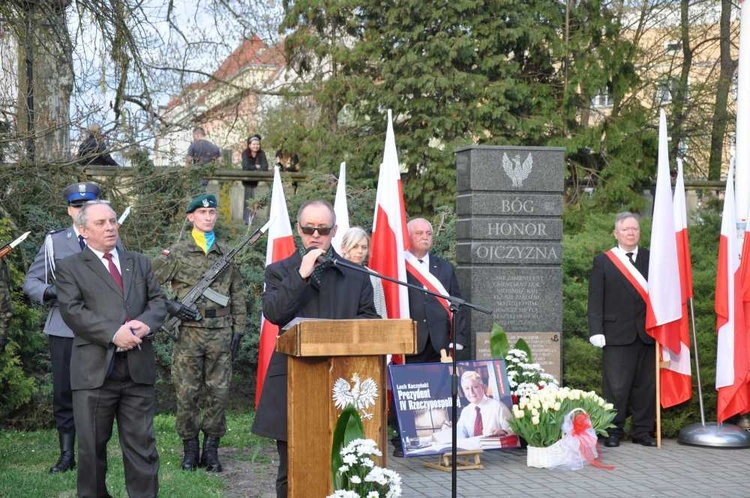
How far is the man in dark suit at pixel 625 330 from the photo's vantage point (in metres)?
9.89

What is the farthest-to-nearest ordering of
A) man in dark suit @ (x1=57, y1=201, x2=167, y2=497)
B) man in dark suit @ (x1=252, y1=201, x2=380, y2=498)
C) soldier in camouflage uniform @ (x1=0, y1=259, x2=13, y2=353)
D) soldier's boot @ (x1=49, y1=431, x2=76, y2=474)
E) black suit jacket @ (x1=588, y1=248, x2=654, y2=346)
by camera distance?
black suit jacket @ (x1=588, y1=248, x2=654, y2=346), soldier's boot @ (x1=49, y1=431, x2=76, y2=474), soldier in camouflage uniform @ (x1=0, y1=259, x2=13, y2=353), man in dark suit @ (x1=57, y1=201, x2=167, y2=497), man in dark suit @ (x1=252, y1=201, x2=380, y2=498)

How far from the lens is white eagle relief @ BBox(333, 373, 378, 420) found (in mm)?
5465

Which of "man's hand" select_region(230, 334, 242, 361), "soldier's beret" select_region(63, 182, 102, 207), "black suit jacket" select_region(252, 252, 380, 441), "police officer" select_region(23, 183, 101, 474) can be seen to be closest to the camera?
"black suit jacket" select_region(252, 252, 380, 441)

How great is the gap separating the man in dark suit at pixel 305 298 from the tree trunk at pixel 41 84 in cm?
680

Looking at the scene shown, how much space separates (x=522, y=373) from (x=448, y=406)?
1.03m

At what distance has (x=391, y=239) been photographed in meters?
9.74

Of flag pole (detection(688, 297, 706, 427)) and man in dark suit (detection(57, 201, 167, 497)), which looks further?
flag pole (detection(688, 297, 706, 427))

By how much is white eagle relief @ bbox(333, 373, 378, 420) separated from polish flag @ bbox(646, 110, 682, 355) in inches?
191

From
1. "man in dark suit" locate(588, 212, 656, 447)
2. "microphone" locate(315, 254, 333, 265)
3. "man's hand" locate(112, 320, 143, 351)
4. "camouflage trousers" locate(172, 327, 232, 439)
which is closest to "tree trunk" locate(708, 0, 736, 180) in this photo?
"man in dark suit" locate(588, 212, 656, 447)

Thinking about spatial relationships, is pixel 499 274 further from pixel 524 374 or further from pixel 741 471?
pixel 741 471

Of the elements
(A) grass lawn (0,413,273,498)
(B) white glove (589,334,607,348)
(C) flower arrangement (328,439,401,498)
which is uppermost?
(B) white glove (589,334,607,348)

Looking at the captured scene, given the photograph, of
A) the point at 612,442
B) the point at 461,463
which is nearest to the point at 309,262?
the point at 461,463

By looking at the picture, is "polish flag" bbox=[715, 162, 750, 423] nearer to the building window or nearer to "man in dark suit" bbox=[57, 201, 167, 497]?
"man in dark suit" bbox=[57, 201, 167, 497]

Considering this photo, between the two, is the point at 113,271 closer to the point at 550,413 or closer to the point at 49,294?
the point at 49,294
